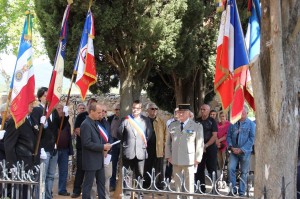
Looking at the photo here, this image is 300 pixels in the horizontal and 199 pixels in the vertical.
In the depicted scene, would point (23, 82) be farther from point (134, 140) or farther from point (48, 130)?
point (134, 140)

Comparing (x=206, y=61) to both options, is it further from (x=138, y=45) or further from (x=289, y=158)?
(x=289, y=158)

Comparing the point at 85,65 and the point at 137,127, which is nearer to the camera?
the point at 85,65

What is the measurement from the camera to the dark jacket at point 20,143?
23.0ft

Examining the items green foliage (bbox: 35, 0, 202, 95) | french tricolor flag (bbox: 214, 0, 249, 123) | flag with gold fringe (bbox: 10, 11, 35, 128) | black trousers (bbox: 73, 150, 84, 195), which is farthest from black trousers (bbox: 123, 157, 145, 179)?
french tricolor flag (bbox: 214, 0, 249, 123)

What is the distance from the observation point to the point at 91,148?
7.43 metres

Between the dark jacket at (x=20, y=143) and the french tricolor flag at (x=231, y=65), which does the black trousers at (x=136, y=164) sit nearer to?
the dark jacket at (x=20, y=143)

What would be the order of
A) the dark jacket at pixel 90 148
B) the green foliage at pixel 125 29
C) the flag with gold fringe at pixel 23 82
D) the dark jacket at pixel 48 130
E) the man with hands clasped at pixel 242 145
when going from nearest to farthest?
the flag with gold fringe at pixel 23 82
the dark jacket at pixel 90 148
the dark jacket at pixel 48 130
the man with hands clasped at pixel 242 145
the green foliage at pixel 125 29

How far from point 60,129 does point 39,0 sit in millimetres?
3661

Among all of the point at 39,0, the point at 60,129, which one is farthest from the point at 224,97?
the point at 39,0

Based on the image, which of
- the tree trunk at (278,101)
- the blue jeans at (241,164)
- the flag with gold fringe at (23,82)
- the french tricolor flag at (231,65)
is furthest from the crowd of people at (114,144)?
the tree trunk at (278,101)

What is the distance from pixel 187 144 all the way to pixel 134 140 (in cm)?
116

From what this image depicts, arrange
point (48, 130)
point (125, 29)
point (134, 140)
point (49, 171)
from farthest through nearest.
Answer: point (125, 29) → point (134, 140) → point (49, 171) → point (48, 130)

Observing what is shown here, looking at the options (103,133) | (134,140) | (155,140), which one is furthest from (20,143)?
(155,140)

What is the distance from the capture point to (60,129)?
8734 millimetres
